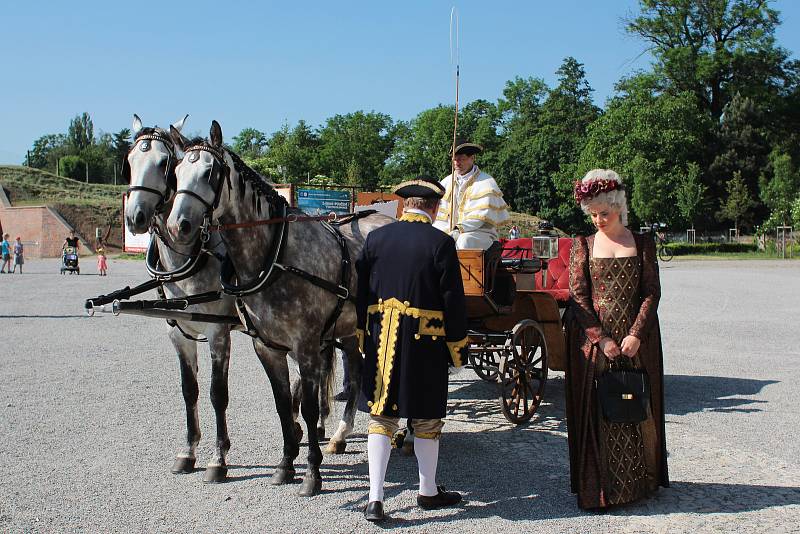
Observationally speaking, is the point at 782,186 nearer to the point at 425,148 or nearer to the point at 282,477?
the point at 425,148

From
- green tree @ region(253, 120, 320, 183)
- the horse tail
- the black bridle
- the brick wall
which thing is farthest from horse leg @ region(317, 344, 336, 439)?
green tree @ region(253, 120, 320, 183)

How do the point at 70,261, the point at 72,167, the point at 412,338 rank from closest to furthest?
the point at 412,338 → the point at 70,261 → the point at 72,167

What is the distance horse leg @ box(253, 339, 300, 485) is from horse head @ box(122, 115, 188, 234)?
121cm

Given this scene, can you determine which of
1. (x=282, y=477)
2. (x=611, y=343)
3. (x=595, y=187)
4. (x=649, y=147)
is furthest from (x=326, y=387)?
(x=649, y=147)

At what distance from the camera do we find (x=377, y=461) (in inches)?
181

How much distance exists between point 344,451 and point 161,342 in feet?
24.4

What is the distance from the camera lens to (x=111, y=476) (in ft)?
18.1

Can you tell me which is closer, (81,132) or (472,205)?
(472,205)

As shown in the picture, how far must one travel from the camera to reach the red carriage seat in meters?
8.24

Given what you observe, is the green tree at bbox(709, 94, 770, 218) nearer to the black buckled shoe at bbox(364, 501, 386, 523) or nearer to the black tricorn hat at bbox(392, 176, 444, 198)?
the black tricorn hat at bbox(392, 176, 444, 198)

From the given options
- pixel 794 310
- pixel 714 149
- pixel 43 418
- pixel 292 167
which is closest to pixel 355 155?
pixel 292 167

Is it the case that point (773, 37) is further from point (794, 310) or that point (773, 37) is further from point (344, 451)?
point (344, 451)

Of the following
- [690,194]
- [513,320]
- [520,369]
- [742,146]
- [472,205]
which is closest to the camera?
[472,205]

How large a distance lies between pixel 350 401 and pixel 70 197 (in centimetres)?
6825
